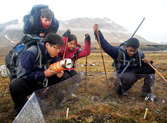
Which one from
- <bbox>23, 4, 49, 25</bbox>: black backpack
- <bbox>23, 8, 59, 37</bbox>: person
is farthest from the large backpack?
<bbox>23, 4, 49, 25</bbox>: black backpack

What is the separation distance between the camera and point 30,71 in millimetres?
3238

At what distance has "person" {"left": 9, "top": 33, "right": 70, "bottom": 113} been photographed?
316cm

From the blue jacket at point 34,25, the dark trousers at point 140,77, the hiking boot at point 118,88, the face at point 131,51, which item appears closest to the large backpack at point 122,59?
the face at point 131,51

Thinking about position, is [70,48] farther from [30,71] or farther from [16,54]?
[30,71]

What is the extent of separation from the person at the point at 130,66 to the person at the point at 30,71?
6.39ft

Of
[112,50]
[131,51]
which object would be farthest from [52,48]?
[131,51]

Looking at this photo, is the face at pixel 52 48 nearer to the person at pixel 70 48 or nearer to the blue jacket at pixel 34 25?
the blue jacket at pixel 34 25

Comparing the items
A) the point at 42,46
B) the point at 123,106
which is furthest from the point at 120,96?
the point at 42,46

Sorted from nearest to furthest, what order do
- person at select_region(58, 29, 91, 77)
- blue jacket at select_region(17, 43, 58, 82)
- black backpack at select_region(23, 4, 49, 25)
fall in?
blue jacket at select_region(17, 43, 58, 82) → black backpack at select_region(23, 4, 49, 25) → person at select_region(58, 29, 91, 77)

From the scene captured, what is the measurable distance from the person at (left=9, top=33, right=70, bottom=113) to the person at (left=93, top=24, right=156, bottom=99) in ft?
6.39

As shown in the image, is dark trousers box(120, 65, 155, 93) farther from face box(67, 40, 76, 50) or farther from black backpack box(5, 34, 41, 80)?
black backpack box(5, 34, 41, 80)

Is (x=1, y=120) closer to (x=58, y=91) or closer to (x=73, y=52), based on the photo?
(x=58, y=91)

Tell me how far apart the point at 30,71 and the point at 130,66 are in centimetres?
398

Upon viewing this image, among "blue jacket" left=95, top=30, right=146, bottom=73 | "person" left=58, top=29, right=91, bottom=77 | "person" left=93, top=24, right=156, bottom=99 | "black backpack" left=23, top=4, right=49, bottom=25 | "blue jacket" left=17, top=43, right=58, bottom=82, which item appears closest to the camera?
"blue jacket" left=17, top=43, right=58, bottom=82
